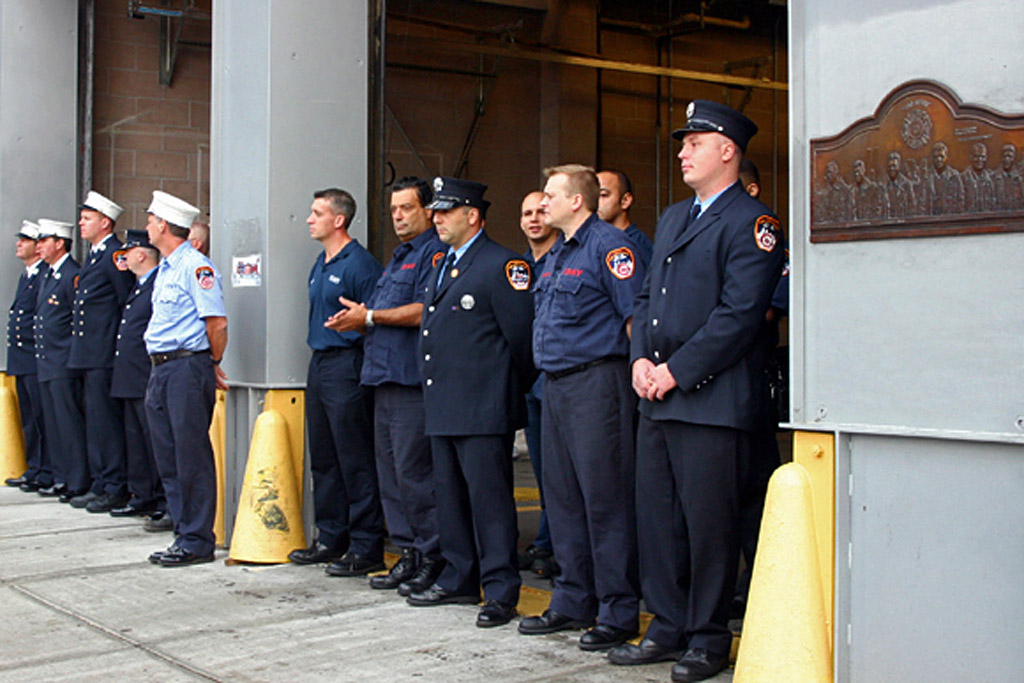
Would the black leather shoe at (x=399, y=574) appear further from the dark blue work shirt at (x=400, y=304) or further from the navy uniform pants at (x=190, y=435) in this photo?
the navy uniform pants at (x=190, y=435)

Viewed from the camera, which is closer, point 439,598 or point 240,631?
point 240,631

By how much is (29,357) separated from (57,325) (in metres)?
1.03

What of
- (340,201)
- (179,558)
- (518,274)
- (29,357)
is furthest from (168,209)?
(29,357)

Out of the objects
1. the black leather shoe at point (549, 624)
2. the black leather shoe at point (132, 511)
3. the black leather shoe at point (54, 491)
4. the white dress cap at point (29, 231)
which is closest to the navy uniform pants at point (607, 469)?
the black leather shoe at point (549, 624)

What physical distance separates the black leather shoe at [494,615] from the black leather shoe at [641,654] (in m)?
0.73

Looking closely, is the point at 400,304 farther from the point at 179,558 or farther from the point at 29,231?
the point at 29,231

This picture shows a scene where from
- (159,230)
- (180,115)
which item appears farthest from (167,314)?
(180,115)

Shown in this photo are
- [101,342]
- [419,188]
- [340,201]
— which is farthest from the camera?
[101,342]

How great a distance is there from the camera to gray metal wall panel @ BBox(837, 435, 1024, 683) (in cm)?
337

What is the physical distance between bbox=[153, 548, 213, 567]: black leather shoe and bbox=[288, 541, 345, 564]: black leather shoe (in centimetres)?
54

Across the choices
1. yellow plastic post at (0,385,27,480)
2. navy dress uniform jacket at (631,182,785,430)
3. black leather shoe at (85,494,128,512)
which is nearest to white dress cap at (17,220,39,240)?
yellow plastic post at (0,385,27,480)

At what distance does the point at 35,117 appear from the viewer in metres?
10.9

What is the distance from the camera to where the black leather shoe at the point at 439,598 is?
5582 millimetres

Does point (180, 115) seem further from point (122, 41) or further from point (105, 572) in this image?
point (105, 572)
